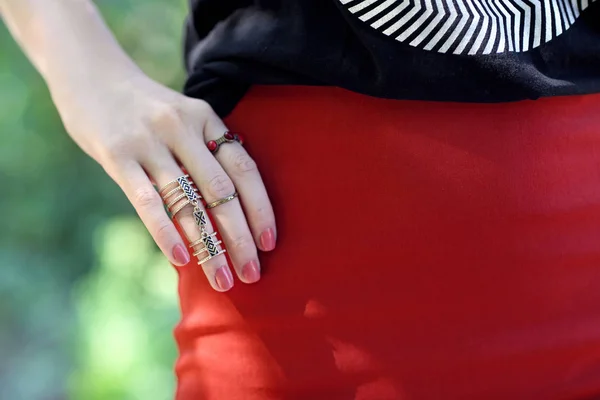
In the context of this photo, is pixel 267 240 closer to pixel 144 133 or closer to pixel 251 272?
pixel 251 272

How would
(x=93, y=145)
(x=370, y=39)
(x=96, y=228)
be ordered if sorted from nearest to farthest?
1. (x=370, y=39)
2. (x=93, y=145)
3. (x=96, y=228)

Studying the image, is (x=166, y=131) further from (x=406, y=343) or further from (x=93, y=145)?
(x=406, y=343)

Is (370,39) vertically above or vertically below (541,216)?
above

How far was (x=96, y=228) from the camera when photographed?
1.56m

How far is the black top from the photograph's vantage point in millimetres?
530

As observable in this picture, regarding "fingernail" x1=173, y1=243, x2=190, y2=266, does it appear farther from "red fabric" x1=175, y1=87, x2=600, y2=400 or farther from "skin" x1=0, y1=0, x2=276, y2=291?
"red fabric" x1=175, y1=87, x2=600, y2=400

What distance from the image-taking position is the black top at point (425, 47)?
0.53 m

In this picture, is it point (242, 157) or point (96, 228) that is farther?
point (96, 228)

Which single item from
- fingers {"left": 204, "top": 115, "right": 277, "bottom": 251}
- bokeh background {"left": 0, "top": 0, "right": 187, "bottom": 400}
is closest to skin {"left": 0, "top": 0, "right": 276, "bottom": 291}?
fingers {"left": 204, "top": 115, "right": 277, "bottom": 251}

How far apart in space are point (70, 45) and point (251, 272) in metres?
0.32

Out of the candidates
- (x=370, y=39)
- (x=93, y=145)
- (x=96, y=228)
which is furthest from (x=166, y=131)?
(x=96, y=228)

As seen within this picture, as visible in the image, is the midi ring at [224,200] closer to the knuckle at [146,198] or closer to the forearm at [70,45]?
the knuckle at [146,198]

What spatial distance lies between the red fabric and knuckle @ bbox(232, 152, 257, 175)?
0.18 feet

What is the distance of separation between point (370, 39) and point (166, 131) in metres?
0.23
